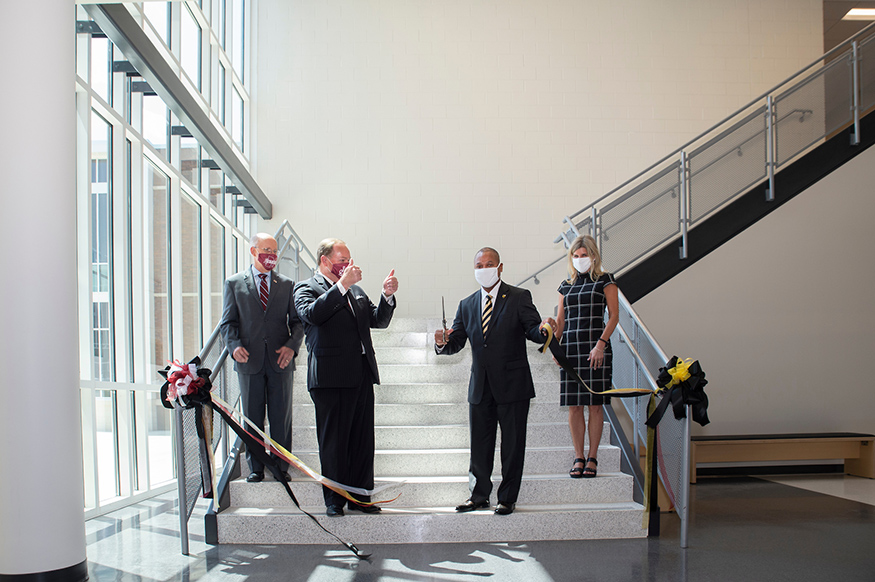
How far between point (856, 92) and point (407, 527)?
608 cm

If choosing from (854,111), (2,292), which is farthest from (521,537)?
(854,111)

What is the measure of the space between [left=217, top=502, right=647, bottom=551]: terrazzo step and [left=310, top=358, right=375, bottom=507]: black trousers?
0.18 m

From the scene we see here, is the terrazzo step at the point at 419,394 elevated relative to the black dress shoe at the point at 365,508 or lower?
elevated

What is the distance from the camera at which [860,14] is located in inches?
403

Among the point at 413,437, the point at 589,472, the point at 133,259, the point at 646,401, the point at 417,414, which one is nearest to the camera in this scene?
the point at 589,472

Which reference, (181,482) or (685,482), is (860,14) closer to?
(685,482)

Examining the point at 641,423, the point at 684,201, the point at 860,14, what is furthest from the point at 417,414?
the point at 860,14

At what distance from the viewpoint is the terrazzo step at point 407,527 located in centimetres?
396

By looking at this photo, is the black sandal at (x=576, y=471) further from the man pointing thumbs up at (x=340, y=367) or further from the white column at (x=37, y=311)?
the white column at (x=37, y=311)

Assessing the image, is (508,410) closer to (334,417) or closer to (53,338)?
(334,417)

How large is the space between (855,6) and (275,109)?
8605 mm

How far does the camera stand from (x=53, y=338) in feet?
10.9

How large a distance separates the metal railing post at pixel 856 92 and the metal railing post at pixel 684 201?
1.77 m

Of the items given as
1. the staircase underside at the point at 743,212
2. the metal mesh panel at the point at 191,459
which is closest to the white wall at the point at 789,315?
the staircase underside at the point at 743,212
